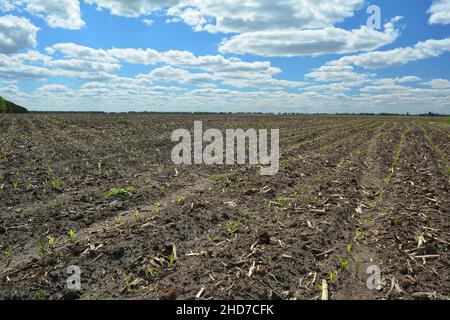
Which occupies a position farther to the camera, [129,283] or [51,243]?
[51,243]

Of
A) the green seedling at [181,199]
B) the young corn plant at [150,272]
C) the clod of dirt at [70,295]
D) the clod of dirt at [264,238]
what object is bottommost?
the clod of dirt at [70,295]

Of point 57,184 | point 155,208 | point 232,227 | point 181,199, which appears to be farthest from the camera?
point 57,184

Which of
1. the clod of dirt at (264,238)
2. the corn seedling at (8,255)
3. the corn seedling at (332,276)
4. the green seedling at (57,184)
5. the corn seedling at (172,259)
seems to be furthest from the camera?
the green seedling at (57,184)

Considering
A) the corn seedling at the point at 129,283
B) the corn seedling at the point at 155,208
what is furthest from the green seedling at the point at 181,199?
the corn seedling at the point at 129,283

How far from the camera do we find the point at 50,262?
4.98 m

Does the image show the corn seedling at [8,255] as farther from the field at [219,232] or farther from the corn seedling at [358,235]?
the corn seedling at [358,235]

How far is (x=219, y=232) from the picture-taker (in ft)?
20.2

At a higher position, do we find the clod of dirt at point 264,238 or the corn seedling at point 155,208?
the corn seedling at point 155,208

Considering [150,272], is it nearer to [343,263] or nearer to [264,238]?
[264,238]

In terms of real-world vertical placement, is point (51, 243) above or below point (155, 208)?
below

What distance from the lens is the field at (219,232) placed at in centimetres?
452

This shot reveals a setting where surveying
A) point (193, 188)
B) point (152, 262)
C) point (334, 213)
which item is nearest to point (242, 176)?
point (193, 188)

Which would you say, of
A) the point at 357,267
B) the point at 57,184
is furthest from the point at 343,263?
the point at 57,184
